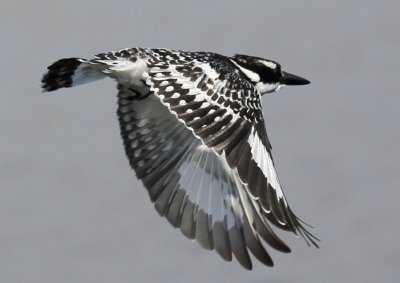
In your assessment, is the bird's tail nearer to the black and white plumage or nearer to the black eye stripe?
the black and white plumage

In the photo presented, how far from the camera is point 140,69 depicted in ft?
27.5

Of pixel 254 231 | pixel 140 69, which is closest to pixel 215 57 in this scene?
pixel 140 69

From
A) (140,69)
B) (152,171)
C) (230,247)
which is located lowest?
(230,247)

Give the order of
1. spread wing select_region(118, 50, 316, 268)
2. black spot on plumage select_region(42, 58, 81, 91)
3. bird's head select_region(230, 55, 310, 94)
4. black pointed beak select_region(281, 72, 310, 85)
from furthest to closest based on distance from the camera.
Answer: black pointed beak select_region(281, 72, 310, 85) < bird's head select_region(230, 55, 310, 94) < black spot on plumage select_region(42, 58, 81, 91) < spread wing select_region(118, 50, 316, 268)

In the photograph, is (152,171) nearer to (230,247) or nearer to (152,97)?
(152,97)

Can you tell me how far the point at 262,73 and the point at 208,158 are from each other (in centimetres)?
97

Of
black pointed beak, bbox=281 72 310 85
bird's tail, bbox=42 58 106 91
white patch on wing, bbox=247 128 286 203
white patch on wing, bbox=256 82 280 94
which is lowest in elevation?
white patch on wing, bbox=247 128 286 203

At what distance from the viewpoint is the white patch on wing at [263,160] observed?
308 inches

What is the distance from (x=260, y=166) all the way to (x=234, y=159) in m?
0.17

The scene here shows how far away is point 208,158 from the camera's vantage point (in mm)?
8680

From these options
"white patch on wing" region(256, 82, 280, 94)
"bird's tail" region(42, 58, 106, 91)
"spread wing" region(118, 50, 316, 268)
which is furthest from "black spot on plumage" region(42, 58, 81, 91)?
"white patch on wing" region(256, 82, 280, 94)

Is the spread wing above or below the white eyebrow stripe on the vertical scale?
below

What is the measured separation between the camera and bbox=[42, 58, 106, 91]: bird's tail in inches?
328

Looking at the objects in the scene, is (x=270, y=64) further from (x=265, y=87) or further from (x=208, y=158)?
(x=208, y=158)
